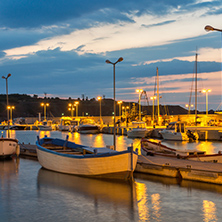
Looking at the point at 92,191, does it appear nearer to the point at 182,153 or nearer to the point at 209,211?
the point at 209,211

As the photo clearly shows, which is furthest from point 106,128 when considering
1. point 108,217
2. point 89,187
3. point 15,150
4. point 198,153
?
point 108,217

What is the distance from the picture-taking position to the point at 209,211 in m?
15.2

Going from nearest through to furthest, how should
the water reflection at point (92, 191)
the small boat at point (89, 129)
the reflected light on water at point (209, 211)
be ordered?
the reflected light on water at point (209, 211) → the water reflection at point (92, 191) → the small boat at point (89, 129)

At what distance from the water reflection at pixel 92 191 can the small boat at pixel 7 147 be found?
8411 mm

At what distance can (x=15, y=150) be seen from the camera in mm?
31484

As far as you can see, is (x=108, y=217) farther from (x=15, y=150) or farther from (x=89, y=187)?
(x=15, y=150)

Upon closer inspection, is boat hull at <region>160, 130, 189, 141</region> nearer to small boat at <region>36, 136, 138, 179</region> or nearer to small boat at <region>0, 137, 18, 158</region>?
small boat at <region>0, 137, 18, 158</region>

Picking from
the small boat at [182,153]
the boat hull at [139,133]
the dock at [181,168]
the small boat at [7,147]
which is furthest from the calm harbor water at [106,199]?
the boat hull at [139,133]

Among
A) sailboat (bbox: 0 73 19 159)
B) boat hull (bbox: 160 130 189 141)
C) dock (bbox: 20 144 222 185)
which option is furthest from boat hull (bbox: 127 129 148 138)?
dock (bbox: 20 144 222 185)

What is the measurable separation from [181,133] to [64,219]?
4228 centimetres

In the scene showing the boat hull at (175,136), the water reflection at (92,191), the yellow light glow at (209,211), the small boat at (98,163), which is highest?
the small boat at (98,163)

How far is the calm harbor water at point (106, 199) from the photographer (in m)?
14.6

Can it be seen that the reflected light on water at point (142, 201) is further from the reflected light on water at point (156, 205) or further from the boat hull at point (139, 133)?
the boat hull at point (139, 133)

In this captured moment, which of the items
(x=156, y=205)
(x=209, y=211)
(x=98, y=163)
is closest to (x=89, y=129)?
(x=98, y=163)
